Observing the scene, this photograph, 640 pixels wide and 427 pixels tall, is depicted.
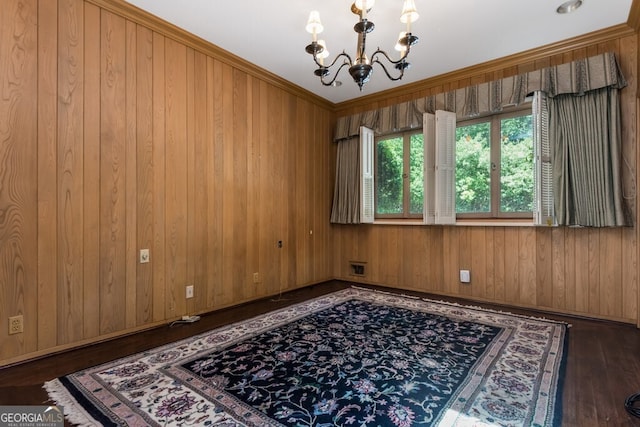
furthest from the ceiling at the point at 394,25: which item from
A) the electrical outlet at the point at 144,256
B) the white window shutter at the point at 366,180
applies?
the electrical outlet at the point at 144,256

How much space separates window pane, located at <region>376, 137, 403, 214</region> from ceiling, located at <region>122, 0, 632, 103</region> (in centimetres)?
119

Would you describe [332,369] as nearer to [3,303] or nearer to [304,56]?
[3,303]

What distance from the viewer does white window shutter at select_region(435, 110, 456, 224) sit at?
12.4 feet

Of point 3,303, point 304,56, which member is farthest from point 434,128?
point 3,303

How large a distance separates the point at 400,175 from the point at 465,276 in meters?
1.58

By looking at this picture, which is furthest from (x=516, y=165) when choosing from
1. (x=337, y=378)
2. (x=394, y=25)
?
(x=337, y=378)

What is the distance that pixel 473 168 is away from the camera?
3762 mm

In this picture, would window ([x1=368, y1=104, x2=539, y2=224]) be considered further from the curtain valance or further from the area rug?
the area rug

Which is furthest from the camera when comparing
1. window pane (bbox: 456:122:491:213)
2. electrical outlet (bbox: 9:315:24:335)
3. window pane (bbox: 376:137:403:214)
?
window pane (bbox: 376:137:403:214)

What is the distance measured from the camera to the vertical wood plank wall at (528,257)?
287cm

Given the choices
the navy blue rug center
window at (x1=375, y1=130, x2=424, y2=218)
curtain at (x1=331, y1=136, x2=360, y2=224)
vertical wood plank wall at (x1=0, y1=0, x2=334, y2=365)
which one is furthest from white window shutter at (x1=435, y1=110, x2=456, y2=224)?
vertical wood plank wall at (x1=0, y1=0, x2=334, y2=365)

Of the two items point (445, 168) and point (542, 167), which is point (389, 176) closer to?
point (445, 168)

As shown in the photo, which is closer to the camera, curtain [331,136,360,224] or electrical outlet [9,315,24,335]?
electrical outlet [9,315,24,335]

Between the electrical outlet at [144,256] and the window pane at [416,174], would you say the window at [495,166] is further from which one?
the electrical outlet at [144,256]
